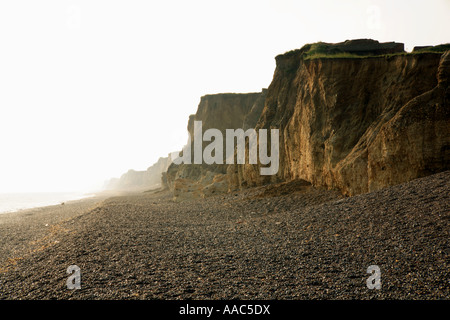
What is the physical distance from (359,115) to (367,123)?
2.66ft

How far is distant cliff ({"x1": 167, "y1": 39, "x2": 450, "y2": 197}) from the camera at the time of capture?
12.8 metres

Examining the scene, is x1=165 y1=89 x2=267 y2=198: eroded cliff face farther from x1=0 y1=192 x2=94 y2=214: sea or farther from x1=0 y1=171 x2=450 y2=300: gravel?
x1=0 y1=171 x2=450 y2=300: gravel

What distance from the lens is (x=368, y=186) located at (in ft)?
47.1

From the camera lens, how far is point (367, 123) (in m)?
16.9

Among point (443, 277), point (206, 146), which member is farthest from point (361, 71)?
point (206, 146)

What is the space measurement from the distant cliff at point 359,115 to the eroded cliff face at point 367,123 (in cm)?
4

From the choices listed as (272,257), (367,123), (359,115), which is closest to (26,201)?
(359,115)

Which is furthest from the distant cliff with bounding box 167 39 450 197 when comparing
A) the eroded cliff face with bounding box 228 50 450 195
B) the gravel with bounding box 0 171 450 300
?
the gravel with bounding box 0 171 450 300

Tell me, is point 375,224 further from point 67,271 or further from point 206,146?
point 206,146

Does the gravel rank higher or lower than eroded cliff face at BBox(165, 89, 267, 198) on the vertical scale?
lower

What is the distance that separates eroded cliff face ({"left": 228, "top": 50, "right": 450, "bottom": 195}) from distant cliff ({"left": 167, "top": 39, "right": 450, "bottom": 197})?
0.13ft

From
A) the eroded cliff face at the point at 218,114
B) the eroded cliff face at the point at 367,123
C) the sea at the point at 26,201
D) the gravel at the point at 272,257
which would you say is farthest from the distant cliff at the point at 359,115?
the sea at the point at 26,201

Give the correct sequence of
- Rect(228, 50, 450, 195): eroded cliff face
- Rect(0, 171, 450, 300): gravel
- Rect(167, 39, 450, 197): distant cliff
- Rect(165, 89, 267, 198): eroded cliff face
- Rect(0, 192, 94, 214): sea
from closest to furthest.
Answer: Rect(0, 171, 450, 300): gravel → Rect(228, 50, 450, 195): eroded cliff face → Rect(167, 39, 450, 197): distant cliff → Rect(165, 89, 267, 198): eroded cliff face → Rect(0, 192, 94, 214): sea
